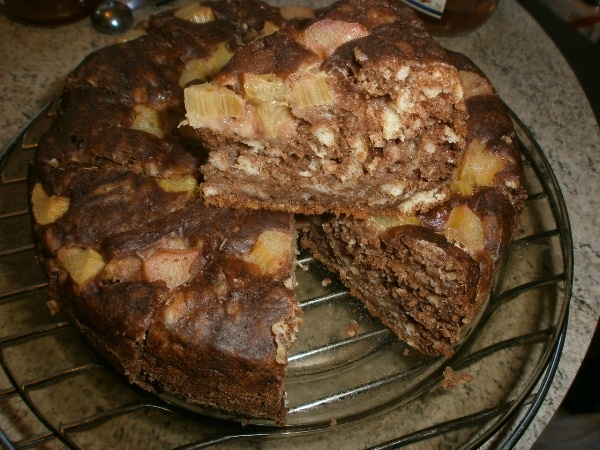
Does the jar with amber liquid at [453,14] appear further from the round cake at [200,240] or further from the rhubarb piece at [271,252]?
the rhubarb piece at [271,252]

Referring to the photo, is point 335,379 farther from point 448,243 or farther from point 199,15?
point 199,15

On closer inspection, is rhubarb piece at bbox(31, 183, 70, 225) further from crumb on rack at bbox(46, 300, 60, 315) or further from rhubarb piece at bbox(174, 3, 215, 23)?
rhubarb piece at bbox(174, 3, 215, 23)

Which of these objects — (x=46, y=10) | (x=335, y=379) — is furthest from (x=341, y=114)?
(x=46, y=10)

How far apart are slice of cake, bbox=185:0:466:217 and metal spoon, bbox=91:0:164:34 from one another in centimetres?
239

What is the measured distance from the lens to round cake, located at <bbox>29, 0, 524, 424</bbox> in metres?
2.34

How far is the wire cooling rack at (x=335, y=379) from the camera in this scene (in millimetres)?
2457

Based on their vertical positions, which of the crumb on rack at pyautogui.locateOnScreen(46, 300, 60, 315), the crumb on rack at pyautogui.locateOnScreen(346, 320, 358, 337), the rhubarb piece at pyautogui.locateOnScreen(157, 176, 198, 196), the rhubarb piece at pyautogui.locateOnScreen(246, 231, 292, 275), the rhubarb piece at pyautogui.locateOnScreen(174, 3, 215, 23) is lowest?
the crumb on rack at pyautogui.locateOnScreen(46, 300, 60, 315)

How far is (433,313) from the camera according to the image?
9.12 ft

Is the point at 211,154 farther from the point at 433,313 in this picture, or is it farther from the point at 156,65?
the point at 433,313

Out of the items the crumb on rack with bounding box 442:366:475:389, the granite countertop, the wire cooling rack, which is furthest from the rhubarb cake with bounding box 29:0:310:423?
the granite countertop

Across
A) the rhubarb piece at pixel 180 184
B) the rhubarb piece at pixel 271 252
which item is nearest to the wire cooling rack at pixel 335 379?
the rhubarb piece at pixel 271 252

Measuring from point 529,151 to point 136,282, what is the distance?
2.42m

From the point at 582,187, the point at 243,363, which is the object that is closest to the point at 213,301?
the point at 243,363

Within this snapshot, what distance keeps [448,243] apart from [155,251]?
1397 mm
